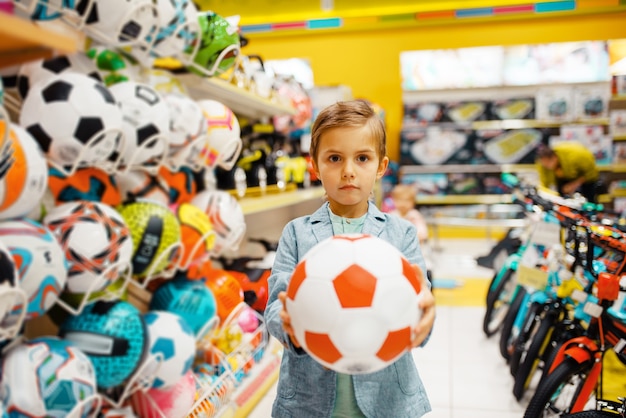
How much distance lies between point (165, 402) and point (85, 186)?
2.59ft

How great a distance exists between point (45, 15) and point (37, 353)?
0.84 meters

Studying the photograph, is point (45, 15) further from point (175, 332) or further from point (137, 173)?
point (175, 332)

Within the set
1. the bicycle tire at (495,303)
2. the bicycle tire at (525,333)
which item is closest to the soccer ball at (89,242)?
the bicycle tire at (525,333)

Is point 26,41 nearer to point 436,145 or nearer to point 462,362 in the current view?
point 462,362

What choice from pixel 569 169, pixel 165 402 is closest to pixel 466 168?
pixel 569 169

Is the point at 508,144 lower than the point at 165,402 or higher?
lower

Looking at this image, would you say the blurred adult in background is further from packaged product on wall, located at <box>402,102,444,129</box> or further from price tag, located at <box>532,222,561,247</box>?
packaged product on wall, located at <box>402,102,444,129</box>

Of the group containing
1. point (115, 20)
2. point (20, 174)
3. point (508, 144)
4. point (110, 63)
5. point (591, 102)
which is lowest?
point (508, 144)

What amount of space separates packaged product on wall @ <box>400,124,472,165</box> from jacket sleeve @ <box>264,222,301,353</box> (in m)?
7.28

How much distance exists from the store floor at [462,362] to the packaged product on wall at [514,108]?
132 inches

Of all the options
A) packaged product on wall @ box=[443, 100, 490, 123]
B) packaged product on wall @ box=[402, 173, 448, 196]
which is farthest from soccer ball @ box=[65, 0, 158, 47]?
packaged product on wall @ box=[443, 100, 490, 123]

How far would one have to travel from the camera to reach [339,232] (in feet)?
3.71

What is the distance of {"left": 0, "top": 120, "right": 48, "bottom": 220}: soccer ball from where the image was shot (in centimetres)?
116

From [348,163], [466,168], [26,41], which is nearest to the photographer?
[26,41]
